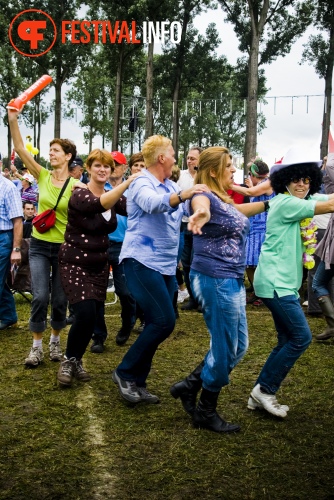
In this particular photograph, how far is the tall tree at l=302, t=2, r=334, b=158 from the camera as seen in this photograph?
3012 centimetres

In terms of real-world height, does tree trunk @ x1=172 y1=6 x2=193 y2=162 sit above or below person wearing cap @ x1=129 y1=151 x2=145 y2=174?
above

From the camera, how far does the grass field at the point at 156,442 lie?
334 cm

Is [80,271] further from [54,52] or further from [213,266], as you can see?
[54,52]

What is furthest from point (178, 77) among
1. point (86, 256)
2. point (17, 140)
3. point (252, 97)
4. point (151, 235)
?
point (151, 235)

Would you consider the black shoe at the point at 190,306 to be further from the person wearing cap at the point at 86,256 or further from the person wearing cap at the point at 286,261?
the person wearing cap at the point at 286,261

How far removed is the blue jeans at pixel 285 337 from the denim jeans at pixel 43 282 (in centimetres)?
213

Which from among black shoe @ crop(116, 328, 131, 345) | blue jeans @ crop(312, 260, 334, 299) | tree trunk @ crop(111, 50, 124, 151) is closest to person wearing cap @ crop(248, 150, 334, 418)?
black shoe @ crop(116, 328, 131, 345)

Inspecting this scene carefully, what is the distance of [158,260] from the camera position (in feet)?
14.5

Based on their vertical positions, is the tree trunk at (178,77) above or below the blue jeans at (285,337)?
above

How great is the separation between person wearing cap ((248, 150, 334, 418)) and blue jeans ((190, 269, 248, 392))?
0.40 m

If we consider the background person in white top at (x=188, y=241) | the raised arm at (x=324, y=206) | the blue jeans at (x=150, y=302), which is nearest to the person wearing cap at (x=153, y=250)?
the blue jeans at (x=150, y=302)

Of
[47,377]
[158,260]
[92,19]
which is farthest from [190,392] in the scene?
[92,19]

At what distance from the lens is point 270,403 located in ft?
14.6

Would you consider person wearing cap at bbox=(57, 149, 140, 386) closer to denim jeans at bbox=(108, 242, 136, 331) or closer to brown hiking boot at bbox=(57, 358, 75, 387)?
brown hiking boot at bbox=(57, 358, 75, 387)
